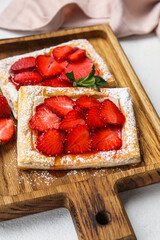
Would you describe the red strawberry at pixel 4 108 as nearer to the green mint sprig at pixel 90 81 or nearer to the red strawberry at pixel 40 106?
the red strawberry at pixel 40 106

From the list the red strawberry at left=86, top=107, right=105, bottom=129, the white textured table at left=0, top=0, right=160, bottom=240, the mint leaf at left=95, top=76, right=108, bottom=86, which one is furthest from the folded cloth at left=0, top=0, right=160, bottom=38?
the white textured table at left=0, top=0, right=160, bottom=240

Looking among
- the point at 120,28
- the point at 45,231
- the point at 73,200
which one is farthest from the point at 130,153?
the point at 120,28

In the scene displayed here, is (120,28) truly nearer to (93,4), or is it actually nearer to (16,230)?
(93,4)

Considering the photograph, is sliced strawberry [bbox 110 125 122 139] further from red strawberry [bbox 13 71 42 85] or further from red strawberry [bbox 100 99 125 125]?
red strawberry [bbox 13 71 42 85]

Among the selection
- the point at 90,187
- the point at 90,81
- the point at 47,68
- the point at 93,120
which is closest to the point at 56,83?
the point at 47,68

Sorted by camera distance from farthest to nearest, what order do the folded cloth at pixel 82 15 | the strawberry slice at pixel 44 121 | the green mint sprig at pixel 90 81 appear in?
the folded cloth at pixel 82 15, the green mint sprig at pixel 90 81, the strawberry slice at pixel 44 121

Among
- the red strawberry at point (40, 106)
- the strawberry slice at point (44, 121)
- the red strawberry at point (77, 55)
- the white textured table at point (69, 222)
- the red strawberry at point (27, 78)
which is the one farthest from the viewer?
the red strawberry at point (77, 55)

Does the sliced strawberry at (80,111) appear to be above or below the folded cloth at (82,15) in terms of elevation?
below

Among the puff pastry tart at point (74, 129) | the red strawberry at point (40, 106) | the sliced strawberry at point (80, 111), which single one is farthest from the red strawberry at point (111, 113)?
the red strawberry at point (40, 106)
